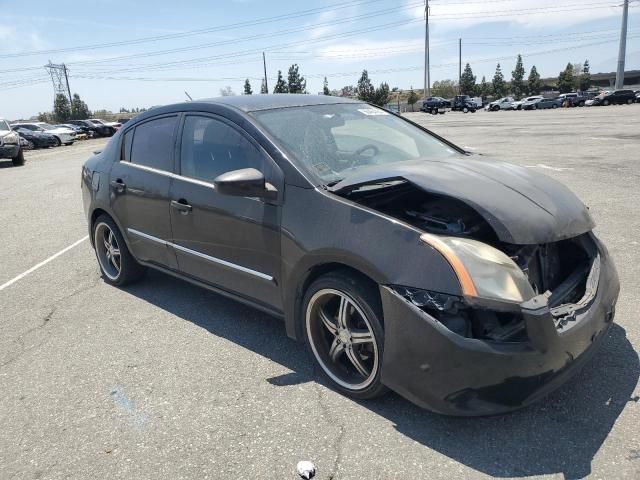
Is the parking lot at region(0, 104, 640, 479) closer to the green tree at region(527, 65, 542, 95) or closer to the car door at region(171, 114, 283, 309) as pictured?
the car door at region(171, 114, 283, 309)

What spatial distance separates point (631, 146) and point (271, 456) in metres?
13.9

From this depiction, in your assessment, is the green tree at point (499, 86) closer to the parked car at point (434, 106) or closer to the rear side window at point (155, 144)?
the parked car at point (434, 106)

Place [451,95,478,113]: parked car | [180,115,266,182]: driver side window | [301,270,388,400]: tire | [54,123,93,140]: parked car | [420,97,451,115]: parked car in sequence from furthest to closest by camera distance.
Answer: [451,95,478,113]: parked car
[420,97,451,115]: parked car
[54,123,93,140]: parked car
[180,115,266,182]: driver side window
[301,270,388,400]: tire

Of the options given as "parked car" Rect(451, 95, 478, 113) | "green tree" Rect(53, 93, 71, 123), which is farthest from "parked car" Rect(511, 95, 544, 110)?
"green tree" Rect(53, 93, 71, 123)

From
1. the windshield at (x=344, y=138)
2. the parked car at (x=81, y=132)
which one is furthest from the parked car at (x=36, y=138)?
the windshield at (x=344, y=138)

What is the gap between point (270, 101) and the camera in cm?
382

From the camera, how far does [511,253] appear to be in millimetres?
2693

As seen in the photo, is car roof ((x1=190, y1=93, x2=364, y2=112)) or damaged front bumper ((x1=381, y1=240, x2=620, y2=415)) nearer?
damaged front bumper ((x1=381, y1=240, x2=620, y2=415))

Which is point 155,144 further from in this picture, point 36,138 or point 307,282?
point 36,138

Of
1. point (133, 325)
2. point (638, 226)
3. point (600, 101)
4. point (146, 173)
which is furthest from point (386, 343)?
point (600, 101)

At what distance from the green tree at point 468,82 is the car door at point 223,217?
101m

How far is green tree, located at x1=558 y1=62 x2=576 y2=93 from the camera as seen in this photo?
285 ft

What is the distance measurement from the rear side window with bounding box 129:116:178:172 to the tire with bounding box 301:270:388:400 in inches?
70.9

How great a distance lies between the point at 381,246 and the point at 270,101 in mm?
1761
